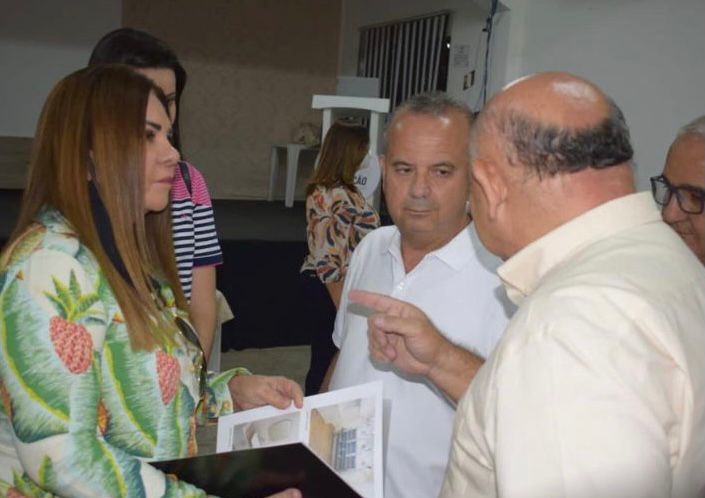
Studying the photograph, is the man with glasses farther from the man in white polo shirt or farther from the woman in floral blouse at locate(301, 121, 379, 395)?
the woman in floral blouse at locate(301, 121, 379, 395)

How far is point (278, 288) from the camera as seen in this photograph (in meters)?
5.40

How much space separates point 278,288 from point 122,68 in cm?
421

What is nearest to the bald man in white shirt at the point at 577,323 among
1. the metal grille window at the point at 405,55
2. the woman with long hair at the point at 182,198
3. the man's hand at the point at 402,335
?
the man's hand at the point at 402,335

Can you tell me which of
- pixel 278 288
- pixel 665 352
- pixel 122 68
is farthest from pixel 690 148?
pixel 278 288

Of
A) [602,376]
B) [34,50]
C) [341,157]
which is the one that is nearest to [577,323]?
[602,376]

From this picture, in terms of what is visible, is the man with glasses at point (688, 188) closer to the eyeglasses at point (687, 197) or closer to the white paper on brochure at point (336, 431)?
the eyeglasses at point (687, 197)

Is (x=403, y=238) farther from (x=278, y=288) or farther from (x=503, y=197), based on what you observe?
(x=278, y=288)

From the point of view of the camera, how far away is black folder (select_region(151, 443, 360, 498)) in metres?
1.10

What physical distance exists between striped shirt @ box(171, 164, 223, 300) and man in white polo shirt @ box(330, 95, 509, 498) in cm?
49

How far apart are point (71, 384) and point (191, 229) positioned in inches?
39.4

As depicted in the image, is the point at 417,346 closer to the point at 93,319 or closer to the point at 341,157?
the point at 93,319

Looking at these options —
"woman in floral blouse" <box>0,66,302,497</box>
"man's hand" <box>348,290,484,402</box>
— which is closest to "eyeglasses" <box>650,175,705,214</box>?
"man's hand" <box>348,290,484,402</box>

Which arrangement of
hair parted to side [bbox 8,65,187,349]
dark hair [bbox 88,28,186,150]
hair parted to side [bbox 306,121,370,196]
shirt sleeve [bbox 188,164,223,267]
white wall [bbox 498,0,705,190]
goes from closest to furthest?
hair parted to side [bbox 8,65,187,349] < dark hair [bbox 88,28,186,150] < shirt sleeve [bbox 188,164,223,267] < hair parted to side [bbox 306,121,370,196] < white wall [bbox 498,0,705,190]

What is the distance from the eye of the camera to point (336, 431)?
1297 mm
